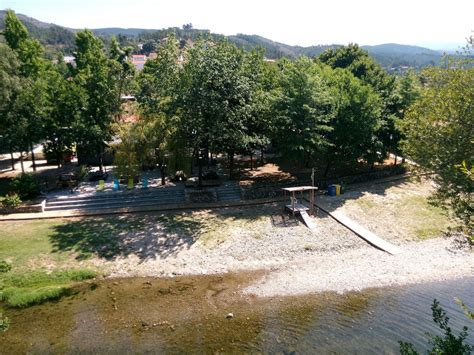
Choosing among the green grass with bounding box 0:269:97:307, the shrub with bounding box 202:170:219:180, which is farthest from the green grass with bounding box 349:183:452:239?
the green grass with bounding box 0:269:97:307

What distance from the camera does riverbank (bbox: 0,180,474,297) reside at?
22484 mm

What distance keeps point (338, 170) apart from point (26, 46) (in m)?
42.8

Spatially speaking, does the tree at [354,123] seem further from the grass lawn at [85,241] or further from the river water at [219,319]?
the river water at [219,319]

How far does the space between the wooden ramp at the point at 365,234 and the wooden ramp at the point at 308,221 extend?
1.98 meters

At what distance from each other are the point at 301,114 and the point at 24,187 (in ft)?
76.7

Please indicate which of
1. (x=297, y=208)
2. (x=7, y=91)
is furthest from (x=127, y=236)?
(x=7, y=91)

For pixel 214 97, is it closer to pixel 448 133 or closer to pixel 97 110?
pixel 97 110

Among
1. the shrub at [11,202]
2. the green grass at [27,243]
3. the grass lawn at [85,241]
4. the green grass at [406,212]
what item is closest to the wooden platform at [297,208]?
the grass lawn at [85,241]

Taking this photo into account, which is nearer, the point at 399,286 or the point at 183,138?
the point at 399,286

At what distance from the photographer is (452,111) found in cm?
1705

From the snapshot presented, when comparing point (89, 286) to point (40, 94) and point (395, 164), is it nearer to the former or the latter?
point (40, 94)

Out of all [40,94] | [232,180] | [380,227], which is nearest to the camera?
[380,227]

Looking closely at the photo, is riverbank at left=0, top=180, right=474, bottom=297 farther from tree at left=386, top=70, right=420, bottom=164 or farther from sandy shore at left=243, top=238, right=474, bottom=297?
tree at left=386, top=70, right=420, bottom=164

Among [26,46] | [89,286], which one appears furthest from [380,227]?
[26,46]
